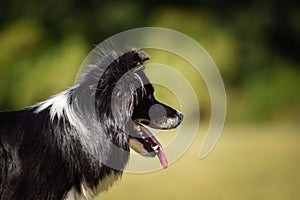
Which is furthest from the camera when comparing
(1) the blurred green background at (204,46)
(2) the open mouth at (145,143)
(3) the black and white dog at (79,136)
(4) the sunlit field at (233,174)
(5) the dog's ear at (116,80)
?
(1) the blurred green background at (204,46)

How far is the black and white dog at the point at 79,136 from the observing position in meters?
4.57

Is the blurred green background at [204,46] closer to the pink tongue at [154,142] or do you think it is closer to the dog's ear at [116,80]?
the pink tongue at [154,142]

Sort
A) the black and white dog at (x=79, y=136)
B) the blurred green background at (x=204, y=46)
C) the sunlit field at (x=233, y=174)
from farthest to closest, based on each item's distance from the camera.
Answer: the blurred green background at (x=204, y=46) → the sunlit field at (x=233, y=174) → the black and white dog at (x=79, y=136)

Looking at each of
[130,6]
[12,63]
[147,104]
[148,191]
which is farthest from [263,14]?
[147,104]

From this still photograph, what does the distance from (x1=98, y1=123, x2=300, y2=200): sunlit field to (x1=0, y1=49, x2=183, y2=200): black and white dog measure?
2910 mm

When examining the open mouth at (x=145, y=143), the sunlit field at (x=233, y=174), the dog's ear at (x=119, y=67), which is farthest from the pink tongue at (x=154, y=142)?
the sunlit field at (x=233, y=174)

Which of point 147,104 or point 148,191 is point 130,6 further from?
point 147,104

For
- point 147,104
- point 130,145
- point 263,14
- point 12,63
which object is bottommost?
point 130,145

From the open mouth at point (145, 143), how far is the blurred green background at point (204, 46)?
7.11 meters

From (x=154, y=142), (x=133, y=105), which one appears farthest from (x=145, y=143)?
(x=133, y=105)

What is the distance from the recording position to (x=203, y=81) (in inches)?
570

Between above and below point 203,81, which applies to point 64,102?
below

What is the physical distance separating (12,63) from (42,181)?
1104 centimetres

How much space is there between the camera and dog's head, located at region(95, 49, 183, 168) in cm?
472
